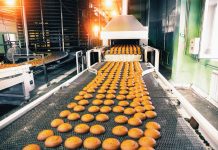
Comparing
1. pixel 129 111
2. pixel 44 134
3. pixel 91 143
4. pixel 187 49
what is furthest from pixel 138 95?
pixel 187 49

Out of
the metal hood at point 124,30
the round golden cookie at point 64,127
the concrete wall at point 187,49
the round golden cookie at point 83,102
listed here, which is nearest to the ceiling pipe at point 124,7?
the metal hood at point 124,30

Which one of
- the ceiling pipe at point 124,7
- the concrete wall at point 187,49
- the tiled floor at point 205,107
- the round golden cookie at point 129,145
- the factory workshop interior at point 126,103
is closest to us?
the round golden cookie at point 129,145

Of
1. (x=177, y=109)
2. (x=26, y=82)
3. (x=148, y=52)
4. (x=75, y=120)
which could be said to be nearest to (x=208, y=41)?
(x=148, y=52)

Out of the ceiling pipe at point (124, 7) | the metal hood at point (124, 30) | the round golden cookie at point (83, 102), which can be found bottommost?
the round golden cookie at point (83, 102)

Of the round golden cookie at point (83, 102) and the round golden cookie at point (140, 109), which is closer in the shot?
the round golden cookie at point (140, 109)

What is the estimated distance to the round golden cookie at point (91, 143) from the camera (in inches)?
46.2

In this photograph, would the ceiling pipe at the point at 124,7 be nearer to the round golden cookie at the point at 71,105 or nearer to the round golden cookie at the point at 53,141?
the round golden cookie at the point at 71,105

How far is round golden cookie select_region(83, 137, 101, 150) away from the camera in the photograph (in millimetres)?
1173

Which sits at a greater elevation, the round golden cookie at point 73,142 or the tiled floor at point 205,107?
the round golden cookie at point 73,142

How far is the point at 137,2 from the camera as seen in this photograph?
7.86m

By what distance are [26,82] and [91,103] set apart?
3340 millimetres

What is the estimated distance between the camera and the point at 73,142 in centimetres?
121

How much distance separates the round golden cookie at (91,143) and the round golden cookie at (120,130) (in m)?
0.17

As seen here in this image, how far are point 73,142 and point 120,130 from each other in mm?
372
